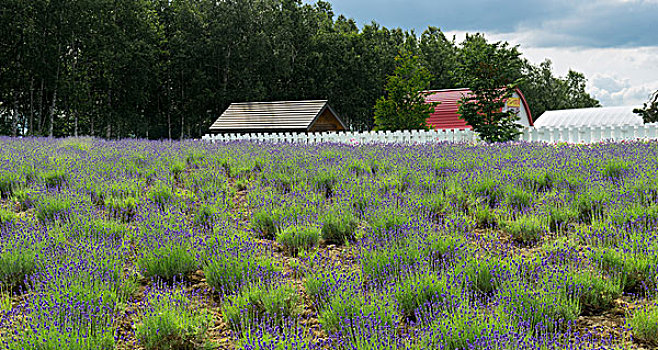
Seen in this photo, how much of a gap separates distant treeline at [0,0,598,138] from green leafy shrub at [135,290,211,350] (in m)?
31.0

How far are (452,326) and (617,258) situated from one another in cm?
180

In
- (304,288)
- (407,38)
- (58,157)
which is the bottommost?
(304,288)

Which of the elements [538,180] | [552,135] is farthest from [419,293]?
[552,135]

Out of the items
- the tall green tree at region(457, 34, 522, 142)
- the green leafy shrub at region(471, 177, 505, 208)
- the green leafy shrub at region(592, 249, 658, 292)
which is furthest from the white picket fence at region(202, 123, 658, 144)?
the green leafy shrub at region(592, 249, 658, 292)

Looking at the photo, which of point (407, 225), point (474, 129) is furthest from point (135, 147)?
point (474, 129)

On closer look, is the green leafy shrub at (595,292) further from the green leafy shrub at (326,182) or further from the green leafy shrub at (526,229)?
the green leafy shrub at (326,182)

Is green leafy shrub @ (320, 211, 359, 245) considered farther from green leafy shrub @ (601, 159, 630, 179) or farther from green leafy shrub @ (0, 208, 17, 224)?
green leafy shrub @ (601, 159, 630, 179)

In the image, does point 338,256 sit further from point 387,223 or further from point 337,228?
point 387,223

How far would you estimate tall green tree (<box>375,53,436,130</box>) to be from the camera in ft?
83.4

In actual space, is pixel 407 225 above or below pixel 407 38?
below

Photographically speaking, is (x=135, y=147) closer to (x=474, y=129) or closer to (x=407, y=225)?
(x=407, y=225)

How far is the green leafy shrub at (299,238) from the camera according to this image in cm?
504

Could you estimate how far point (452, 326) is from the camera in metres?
3.15

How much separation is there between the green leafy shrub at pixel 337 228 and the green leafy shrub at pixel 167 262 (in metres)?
Result: 1.37
